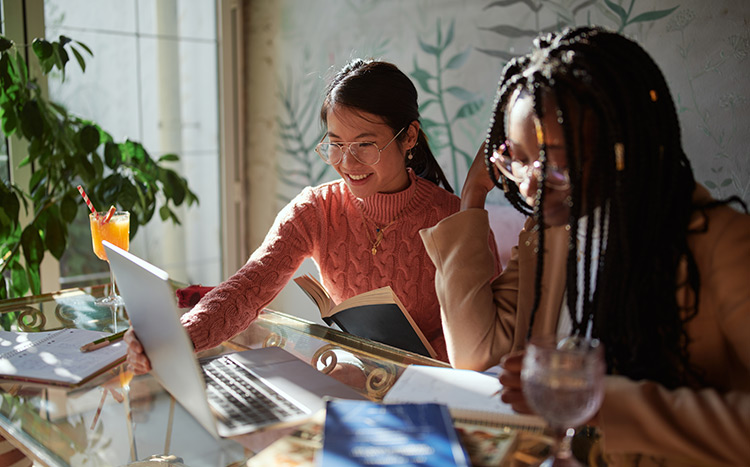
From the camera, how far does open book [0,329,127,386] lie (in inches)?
47.8

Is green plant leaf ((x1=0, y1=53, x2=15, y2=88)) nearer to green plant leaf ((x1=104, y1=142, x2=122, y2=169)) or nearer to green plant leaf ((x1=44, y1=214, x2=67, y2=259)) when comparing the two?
green plant leaf ((x1=104, y1=142, x2=122, y2=169))

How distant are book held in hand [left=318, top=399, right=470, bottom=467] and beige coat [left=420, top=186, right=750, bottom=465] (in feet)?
0.70

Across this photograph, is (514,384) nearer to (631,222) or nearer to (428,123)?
(631,222)

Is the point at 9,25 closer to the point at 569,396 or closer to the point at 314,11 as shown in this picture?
the point at 314,11

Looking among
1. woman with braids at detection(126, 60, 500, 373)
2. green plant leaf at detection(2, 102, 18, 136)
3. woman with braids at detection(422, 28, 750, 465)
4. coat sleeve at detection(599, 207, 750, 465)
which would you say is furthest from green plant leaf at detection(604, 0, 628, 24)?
green plant leaf at detection(2, 102, 18, 136)

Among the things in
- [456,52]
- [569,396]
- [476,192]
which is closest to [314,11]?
[456,52]

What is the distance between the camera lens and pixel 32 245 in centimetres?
234

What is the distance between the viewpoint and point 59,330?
4.91 ft

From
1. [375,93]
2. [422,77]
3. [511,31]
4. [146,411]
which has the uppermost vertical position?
[511,31]

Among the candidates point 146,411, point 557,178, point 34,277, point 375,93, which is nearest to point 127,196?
point 34,277

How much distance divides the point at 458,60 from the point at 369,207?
1.01m

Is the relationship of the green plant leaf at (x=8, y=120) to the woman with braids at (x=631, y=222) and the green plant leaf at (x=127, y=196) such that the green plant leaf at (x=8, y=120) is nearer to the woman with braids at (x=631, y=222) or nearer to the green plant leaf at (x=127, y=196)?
the green plant leaf at (x=127, y=196)

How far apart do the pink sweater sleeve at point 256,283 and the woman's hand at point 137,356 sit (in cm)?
12

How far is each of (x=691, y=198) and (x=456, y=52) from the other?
1728 millimetres
